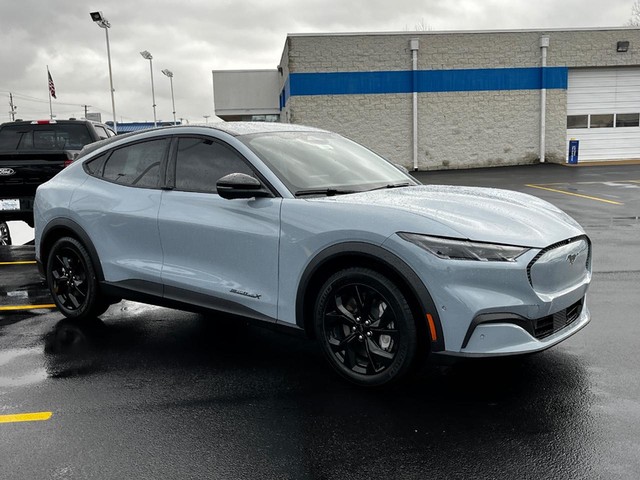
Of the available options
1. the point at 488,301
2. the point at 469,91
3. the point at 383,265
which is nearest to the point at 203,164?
the point at 383,265

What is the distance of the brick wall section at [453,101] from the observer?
26516mm

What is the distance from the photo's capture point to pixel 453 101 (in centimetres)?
2716

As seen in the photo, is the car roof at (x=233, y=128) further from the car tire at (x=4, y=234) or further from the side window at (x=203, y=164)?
the car tire at (x=4, y=234)

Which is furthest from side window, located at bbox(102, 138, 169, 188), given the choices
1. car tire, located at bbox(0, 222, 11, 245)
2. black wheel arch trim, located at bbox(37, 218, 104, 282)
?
car tire, located at bbox(0, 222, 11, 245)

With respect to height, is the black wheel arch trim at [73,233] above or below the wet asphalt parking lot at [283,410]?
above

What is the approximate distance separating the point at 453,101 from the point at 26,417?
25.5 meters

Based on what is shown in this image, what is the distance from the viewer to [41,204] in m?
5.79

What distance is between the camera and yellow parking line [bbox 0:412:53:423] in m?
3.67

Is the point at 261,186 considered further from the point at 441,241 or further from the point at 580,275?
the point at 580,275

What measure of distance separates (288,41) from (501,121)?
9652 mm

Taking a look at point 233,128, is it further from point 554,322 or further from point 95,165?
point 554,322

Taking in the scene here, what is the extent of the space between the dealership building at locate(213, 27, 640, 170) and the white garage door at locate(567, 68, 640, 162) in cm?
4

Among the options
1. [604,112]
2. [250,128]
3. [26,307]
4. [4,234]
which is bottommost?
[26,307]

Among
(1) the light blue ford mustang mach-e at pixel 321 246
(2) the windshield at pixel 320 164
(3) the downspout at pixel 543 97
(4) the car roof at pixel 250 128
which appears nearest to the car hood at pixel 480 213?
(1) the light blue ford mustang mach-e at pixel 321 246
